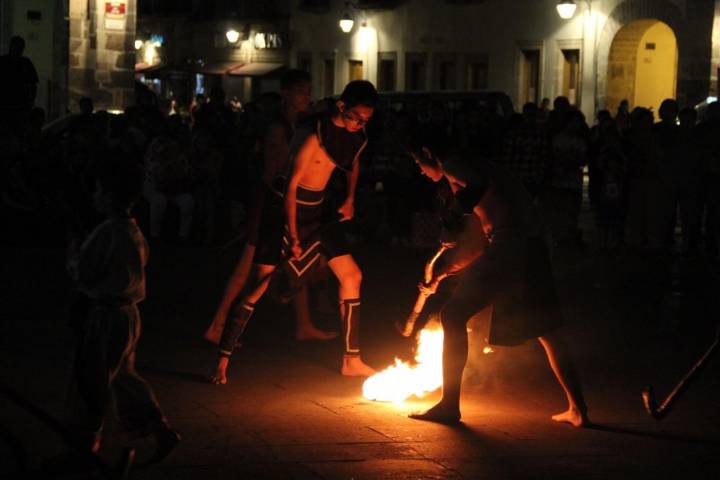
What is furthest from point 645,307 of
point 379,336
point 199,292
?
point 199,292

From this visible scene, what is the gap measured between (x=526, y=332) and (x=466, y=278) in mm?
433

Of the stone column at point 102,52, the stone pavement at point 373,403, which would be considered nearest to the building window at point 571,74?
the stone column at point 102,52

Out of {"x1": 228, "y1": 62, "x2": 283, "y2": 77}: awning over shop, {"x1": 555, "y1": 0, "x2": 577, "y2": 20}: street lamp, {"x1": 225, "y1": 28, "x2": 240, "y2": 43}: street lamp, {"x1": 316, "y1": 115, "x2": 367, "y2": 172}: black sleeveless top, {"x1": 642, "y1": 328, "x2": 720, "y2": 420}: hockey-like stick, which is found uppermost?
{"x1": 555, "y1": 0, "x2": 577, "y2": 20}: street lamp

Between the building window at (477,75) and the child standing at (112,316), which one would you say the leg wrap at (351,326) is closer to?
the child standing at (112,316)

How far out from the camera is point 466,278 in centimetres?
762

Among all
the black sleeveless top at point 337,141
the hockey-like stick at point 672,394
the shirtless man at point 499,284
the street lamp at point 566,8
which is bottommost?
the hockey-like stick at point 672,394

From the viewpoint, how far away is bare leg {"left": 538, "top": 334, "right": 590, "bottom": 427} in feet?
25.1

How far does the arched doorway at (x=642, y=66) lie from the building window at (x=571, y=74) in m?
1.23

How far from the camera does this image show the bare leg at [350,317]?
29.5 feet

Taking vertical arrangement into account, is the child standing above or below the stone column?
below

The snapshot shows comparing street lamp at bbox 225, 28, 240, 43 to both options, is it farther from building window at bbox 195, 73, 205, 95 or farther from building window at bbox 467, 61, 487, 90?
building window at bbox 467, 61, 487, 90

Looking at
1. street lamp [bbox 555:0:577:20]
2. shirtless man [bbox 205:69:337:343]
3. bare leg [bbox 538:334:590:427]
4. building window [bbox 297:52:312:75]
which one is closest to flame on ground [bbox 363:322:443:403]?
bare leg [bbox 538:334:590:427]

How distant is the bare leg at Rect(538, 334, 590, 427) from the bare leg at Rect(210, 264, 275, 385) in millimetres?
2041

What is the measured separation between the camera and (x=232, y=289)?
32.3ft
